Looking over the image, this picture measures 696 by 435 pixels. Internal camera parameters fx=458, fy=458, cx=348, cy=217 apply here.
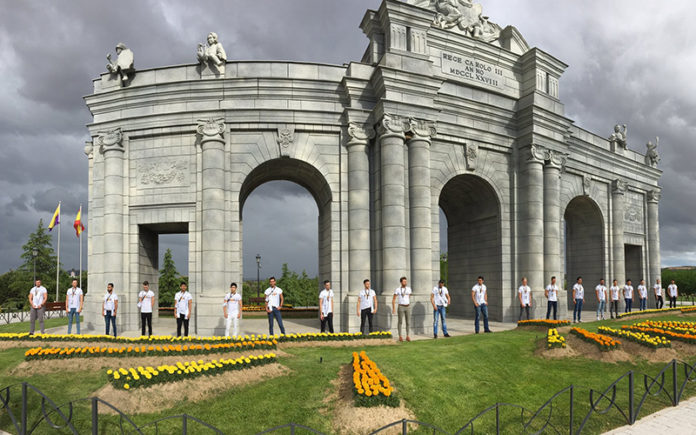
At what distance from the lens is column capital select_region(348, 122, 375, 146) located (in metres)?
19.8

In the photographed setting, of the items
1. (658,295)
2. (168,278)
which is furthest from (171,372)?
(168,278)

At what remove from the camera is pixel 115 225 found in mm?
19875

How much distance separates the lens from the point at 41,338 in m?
13.9

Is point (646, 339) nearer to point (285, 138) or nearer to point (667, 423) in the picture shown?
point (667, 423)

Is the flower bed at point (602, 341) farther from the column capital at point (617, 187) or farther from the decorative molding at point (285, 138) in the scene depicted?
the column capital at point (617, 187)

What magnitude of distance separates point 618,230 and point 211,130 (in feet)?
86.9

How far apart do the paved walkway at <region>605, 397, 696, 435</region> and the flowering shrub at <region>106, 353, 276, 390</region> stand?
25.4 feet

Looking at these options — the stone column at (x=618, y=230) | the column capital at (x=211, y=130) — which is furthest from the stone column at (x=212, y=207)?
the stone column at (x=618, y=230)

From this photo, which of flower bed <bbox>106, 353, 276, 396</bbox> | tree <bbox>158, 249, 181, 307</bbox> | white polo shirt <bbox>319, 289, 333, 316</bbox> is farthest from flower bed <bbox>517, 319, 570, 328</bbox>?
tree <bbox>158, 249, 181, 307</bbox>

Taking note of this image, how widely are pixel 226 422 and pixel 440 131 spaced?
53.1ft

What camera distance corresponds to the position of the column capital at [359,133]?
19.8 m

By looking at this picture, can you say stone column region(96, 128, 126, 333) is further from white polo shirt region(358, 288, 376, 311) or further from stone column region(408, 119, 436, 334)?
stone column region(408, 119, 436, 334)

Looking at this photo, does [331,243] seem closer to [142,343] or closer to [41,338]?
[142,343]

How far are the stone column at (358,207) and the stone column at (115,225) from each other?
31.6ft
